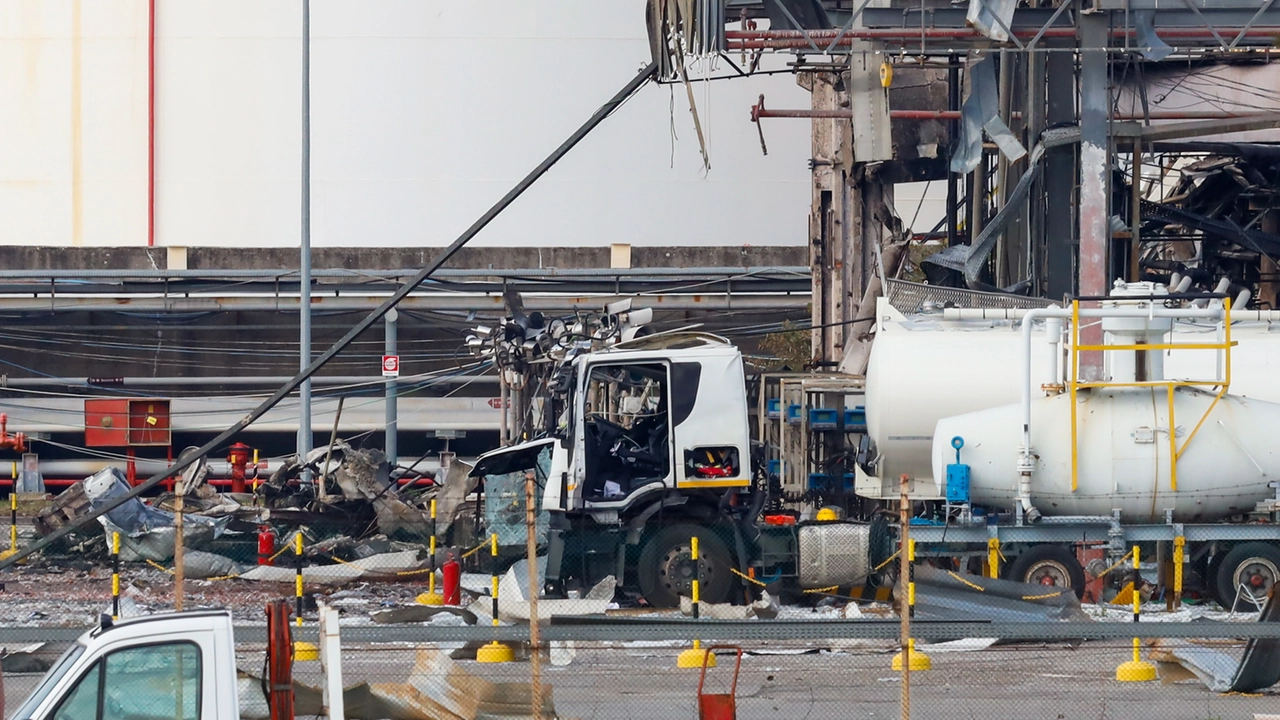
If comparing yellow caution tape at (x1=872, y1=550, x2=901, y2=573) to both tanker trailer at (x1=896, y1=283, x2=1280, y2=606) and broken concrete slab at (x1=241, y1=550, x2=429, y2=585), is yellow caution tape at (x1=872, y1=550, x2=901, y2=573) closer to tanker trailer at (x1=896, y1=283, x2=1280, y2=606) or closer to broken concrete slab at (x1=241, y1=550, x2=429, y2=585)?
tanker trailer at (x1=896, y1=283, x2=1280, y2=606)

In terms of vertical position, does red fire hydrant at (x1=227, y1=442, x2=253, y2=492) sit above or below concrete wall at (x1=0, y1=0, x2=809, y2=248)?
below

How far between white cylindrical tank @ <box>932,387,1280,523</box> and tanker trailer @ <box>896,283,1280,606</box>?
0.01 metres

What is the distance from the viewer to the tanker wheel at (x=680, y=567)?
14680mm

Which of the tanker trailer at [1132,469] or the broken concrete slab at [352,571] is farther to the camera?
the broken concrete slab at [352,571]

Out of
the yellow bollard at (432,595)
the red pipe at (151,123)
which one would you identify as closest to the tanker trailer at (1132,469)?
the yellow bollard at (432,595)

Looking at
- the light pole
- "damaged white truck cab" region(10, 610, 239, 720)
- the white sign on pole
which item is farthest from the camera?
the white sign on pole

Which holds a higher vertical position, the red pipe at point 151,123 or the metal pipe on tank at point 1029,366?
the red pipe at point 151,123

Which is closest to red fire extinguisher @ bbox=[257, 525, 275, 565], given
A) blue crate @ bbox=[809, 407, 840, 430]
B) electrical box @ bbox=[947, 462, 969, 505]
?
blue crate @ bbox=[809, 407, 840, 430]

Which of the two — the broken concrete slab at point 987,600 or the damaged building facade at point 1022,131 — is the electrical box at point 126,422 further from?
the broken concrete slab at point 987,600

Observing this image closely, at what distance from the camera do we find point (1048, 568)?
49.1ft

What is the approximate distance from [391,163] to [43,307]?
14.6 metres

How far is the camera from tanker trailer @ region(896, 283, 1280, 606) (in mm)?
14719

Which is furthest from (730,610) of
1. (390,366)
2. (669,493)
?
(390,366)

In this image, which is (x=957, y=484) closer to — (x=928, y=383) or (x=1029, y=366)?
(x=1029, y=366)
